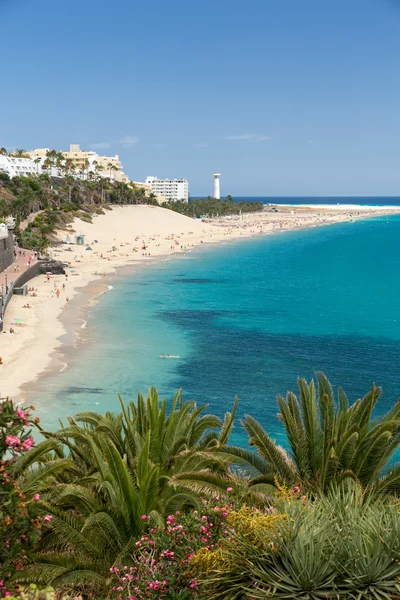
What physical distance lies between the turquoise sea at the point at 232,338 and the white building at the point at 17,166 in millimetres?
51774

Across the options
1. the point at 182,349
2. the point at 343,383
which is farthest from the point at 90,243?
the point at 343,383

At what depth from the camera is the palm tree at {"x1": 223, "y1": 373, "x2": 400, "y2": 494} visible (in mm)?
10203

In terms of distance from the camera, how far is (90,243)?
289ft

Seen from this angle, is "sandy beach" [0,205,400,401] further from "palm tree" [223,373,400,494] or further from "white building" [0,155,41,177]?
"white building" [0,155,41,177]

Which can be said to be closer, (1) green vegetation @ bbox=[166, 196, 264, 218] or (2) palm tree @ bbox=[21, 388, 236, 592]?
(2) palm tree @ bbox=[21, 388, 236, 592]

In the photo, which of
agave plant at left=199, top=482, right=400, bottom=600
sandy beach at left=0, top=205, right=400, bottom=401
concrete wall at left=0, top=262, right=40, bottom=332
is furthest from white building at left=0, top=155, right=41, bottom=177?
agave plant at left=199, top=482, right=400, bottom=600

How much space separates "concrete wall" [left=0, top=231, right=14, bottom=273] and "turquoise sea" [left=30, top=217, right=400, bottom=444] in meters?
9.68

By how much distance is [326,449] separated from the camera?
10.5 meters

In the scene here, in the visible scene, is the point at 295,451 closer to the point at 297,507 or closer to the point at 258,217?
the point at 297,507

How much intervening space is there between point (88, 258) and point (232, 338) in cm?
4032

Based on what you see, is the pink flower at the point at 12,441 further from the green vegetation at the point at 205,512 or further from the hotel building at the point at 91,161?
the hotel building at the point at 91,161

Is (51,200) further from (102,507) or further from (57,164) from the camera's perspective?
(102,507)

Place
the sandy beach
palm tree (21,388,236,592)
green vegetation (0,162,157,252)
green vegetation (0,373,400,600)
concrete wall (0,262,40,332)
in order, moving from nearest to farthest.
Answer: green vegetation (0,373,400,600) < palm tree (21,388,236,592) < the sandy beach < concrete wall (0,262,40,332) < green vegetation (0,162,157,252)

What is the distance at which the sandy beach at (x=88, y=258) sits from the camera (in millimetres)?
32188
